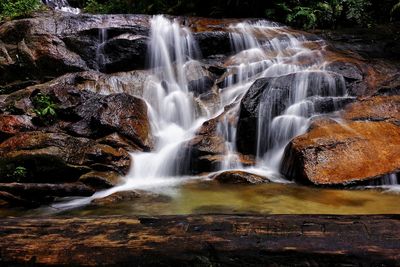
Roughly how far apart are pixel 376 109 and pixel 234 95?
3523 millimetres

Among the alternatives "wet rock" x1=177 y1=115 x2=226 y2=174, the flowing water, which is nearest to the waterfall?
the flowing water

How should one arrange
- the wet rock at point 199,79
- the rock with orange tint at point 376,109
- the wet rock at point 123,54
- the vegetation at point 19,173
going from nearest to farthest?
the vegetation at point 19,173 < the rock with orange tint at point 376,109 < the wet rock at point 199,79 < the wet rock at point 123,54

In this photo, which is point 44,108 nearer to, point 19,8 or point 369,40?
point 19,8

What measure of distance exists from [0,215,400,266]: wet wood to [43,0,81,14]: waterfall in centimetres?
1536

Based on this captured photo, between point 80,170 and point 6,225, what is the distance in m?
4.10

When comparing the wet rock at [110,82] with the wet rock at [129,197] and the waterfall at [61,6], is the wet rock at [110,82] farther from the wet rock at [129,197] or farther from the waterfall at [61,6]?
the waterfall at [61,6]

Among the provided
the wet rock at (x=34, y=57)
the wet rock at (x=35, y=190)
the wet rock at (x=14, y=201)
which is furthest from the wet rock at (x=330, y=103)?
the wet rock at (x=34, y=57)

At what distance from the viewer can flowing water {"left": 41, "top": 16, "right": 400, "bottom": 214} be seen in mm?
6939

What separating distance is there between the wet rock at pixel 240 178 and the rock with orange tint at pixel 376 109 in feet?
7.36

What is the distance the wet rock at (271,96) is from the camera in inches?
294

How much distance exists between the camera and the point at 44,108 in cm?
820

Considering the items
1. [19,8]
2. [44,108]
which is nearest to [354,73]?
[44,108]

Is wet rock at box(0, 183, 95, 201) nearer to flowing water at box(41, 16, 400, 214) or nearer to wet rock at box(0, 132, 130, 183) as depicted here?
flowing water at box(41, 16, 400, 214)

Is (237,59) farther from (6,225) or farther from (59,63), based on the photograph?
(6,225)
